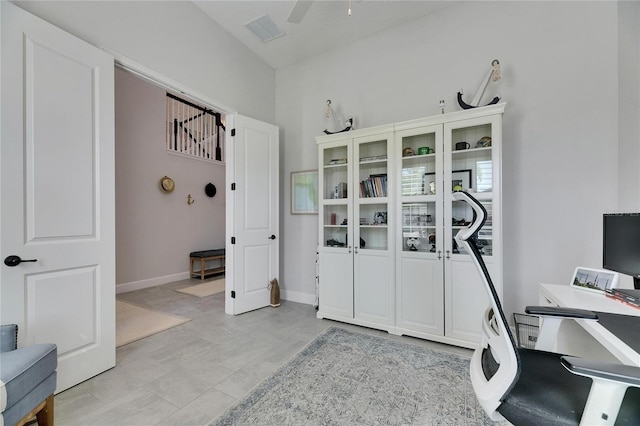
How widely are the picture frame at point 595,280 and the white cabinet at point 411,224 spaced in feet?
1.88

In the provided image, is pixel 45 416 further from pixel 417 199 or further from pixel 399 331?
pixel 417 199

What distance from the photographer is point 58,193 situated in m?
1.83

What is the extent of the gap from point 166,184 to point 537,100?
5.39 m

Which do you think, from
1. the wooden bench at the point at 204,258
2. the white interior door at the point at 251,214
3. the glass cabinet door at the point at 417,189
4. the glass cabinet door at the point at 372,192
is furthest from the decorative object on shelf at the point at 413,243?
the wooden bench at the point at 204,258

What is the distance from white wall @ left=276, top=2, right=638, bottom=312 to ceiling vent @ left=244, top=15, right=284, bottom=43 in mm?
1352

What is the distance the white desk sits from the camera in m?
1.04

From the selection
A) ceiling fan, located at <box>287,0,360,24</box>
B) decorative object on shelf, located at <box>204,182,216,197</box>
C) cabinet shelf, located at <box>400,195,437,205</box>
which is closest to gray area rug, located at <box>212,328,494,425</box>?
cabinet shelf, located at <box>400,195,437,205</box>

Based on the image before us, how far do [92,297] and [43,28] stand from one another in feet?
6.16

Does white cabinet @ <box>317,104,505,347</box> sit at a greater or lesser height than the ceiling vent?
lesser

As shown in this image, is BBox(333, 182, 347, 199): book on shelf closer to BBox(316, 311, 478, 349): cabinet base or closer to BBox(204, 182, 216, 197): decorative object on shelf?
BBox(316, 311, 478, 349): cabinet base

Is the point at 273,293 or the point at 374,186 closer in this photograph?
the point at 374,186

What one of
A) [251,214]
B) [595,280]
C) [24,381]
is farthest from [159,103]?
[595,280]

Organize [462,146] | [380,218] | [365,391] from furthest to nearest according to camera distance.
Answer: [380,218] → [462,146] → [365,391]

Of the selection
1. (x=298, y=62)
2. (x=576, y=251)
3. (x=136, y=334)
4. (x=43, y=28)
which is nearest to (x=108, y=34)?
(x=43, y=28)
